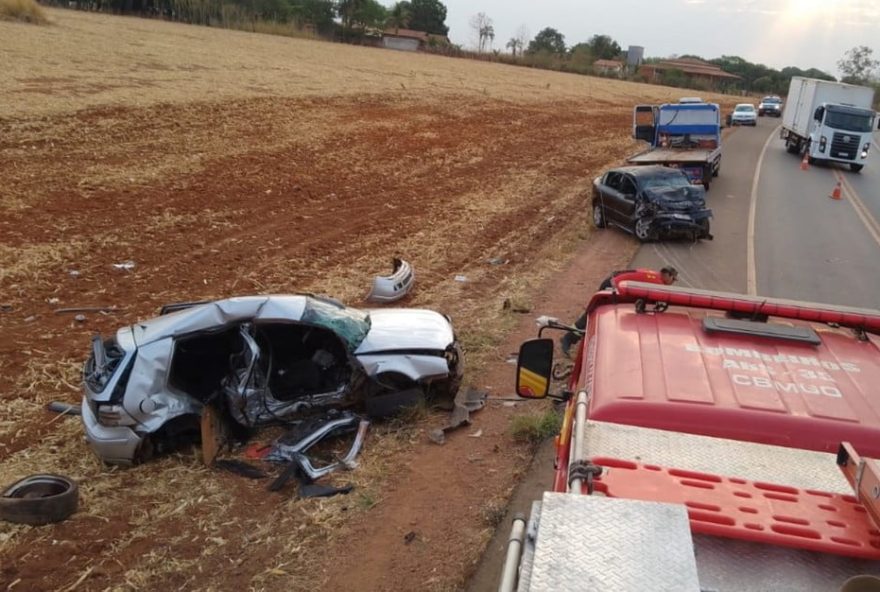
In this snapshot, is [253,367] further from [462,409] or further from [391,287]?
[391,287]

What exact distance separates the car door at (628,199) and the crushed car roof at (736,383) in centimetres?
1265

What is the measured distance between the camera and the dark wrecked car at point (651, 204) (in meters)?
16.0

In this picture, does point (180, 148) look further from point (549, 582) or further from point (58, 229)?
point (549, 582)

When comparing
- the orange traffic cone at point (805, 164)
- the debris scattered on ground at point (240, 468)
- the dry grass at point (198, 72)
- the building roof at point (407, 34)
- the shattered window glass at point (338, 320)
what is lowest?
the debris scattered on ground at point (240, 468)

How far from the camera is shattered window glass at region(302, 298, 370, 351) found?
7621 millimetres

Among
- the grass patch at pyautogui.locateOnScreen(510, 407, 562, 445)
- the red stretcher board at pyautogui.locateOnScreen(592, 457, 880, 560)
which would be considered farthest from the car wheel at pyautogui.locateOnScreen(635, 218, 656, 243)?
the red stretcher board at pyautogui.locateOnScreen(592, 457, 880, 560)

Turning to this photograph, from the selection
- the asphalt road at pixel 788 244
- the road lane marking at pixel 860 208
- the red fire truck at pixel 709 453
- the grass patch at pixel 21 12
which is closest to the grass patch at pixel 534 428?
the red fire truck at pixel 709 453

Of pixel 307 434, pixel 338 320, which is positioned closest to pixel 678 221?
pixel 338 320

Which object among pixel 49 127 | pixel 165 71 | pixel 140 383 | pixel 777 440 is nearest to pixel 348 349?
pixel 140 383

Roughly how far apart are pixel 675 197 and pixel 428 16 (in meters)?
115

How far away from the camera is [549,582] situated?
1.99 m

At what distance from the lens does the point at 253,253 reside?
13.4 m

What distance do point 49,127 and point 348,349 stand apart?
17.8m

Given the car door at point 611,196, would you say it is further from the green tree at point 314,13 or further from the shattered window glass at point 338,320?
the green tree at point 314,13
